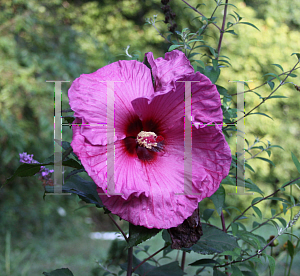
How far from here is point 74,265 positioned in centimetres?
213

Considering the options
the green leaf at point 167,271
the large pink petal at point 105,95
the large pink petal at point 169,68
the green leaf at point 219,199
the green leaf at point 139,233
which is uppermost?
the large pink petal at point 169,68

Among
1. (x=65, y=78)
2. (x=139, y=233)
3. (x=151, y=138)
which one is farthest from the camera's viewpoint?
(x=65, y=78)

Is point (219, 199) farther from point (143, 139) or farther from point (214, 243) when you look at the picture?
point (143, 139)

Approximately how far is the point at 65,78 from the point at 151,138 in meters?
1.81

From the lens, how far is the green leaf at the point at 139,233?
20.9 inches

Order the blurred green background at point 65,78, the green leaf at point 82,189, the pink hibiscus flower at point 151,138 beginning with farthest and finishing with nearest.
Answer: the blurred green background at point 65,78 < the green leaf at point 82,189 < the pink hibiscus flower at point 151,138

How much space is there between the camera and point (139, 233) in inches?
21.4

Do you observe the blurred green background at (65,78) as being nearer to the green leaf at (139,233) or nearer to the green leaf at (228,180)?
the green leaf at (228,180)

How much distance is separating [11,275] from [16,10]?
6.07ft

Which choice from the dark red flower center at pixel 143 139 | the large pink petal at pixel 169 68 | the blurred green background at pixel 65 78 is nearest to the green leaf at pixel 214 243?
the dark red flower center at pixel 143 139

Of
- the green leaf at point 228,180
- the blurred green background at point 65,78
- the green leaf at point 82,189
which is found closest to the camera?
the green leaf at point 82,189

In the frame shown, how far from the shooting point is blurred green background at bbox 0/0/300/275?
2.14 m

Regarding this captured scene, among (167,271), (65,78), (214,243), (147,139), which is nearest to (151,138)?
(147,139)

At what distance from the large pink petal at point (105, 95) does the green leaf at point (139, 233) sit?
17 cm
